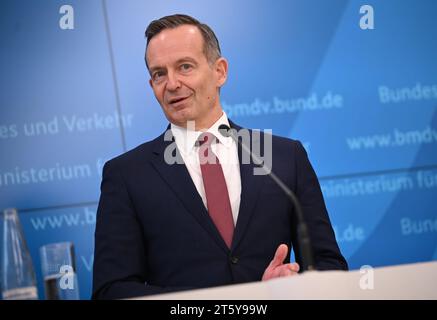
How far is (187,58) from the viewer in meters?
2.85

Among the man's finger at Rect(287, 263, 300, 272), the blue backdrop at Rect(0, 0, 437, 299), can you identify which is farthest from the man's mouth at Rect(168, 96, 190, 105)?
the blue backdrop at Rect(0, 0, 437, 299)

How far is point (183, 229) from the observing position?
8.84 feet

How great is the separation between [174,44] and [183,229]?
0.75 metres

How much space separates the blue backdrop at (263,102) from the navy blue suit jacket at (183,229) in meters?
1.03

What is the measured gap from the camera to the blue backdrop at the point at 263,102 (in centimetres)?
378

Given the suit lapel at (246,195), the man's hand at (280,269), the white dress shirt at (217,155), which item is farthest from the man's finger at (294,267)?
the white dress shirt at (217,155)

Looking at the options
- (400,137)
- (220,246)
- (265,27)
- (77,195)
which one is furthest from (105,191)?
(400,137)

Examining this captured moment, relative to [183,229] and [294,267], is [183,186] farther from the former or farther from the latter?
[294,267]

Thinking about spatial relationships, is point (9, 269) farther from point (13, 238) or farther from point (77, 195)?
point (77, 195)

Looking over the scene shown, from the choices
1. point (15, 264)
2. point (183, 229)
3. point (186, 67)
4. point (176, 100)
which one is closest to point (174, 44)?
point (186, 67)

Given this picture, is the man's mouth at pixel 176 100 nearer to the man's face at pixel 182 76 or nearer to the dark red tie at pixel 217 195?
Answer: the man's face at pixel 182 76

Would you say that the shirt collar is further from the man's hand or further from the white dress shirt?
the man's hand

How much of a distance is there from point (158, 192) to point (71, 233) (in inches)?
46.8
